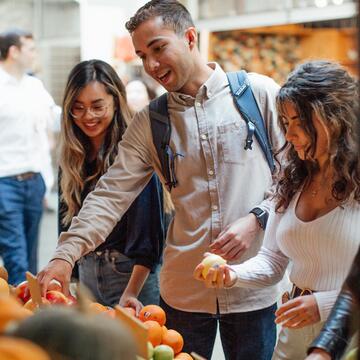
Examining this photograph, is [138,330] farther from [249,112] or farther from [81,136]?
[81,136]

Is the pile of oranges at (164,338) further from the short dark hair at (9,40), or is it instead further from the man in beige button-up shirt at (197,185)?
the short dark hair at (9,40)

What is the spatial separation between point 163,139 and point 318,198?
0.66 meters

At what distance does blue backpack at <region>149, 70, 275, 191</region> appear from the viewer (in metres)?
2.47

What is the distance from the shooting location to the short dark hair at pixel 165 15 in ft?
8.00

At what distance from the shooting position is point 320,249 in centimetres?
201

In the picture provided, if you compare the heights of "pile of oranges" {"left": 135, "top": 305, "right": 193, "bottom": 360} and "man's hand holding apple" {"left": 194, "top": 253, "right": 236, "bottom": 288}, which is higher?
"man's hand holding apple" {"left": 194, "top": 253, "right": 236, "bottom": 288}

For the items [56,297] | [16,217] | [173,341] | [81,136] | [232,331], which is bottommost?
[16,217]

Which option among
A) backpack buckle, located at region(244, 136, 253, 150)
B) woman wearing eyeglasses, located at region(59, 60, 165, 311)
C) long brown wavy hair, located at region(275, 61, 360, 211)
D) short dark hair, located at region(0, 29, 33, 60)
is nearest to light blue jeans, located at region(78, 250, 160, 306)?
woman wearing eyeglasses, located at region(59, 60, 165, 311)

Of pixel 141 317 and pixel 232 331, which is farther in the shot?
pixel 232 331

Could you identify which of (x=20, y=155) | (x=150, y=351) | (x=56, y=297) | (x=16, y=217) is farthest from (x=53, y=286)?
(x=20, y=155)

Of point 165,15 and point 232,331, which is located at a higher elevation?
point 165,15

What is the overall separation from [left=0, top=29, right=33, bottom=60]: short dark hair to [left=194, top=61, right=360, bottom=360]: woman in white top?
3774mm

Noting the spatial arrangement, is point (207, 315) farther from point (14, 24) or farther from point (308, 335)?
point (14, 24)

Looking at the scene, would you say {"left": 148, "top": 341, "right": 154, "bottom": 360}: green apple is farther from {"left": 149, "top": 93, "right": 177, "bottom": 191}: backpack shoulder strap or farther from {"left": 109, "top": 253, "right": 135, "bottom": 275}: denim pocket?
{"left": 109, "top": 253, "right": 135, "bottom": 275}: denim pocket
